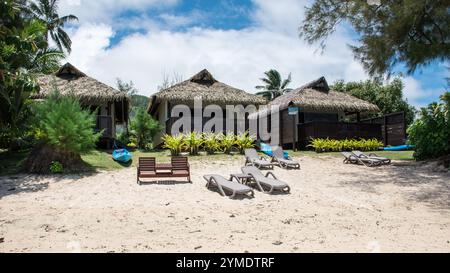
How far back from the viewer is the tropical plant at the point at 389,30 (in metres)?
12.7

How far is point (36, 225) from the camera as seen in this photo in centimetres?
638

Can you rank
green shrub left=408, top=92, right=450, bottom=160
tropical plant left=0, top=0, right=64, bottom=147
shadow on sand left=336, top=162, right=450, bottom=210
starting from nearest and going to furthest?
shadow on sand left=336, top=162, right=450, bottom=210 → tropical plant left=0, top=0, right=64, bottom=147 → green shrub left=408, top=92, right=450, bottom=160

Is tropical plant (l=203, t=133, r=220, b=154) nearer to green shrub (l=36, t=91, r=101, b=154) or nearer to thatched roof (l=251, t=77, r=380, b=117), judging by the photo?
green shrub (l=36, t=91, r=101, b=154)

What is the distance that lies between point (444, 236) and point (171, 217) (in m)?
4.60

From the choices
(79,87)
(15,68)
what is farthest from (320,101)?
(15,68)

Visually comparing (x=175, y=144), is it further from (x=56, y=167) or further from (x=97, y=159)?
(x=56, y=167)

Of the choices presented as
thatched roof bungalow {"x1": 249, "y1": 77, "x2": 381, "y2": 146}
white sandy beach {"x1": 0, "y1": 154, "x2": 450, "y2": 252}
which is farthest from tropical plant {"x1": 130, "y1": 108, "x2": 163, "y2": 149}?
white sandy beach {"x1": 0, "y1": 154, "x2": 450, "y2": 252}

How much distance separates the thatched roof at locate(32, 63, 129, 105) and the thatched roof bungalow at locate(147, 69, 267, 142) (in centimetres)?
227

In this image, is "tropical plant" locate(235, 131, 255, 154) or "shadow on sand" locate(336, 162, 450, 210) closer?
"shadow on sand" locate(336, 162, 450, 210)

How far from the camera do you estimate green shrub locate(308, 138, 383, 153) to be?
18.2m

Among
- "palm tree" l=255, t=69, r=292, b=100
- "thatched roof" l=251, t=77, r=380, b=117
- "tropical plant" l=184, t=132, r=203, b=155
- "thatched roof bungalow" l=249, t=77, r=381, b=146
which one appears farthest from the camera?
"palm tree" l=255, t=69, r=292, b=100

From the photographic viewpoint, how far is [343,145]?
1866cm

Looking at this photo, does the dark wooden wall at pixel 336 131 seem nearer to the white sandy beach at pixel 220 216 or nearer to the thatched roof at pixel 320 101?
the thatched roof at pixel 320 101
